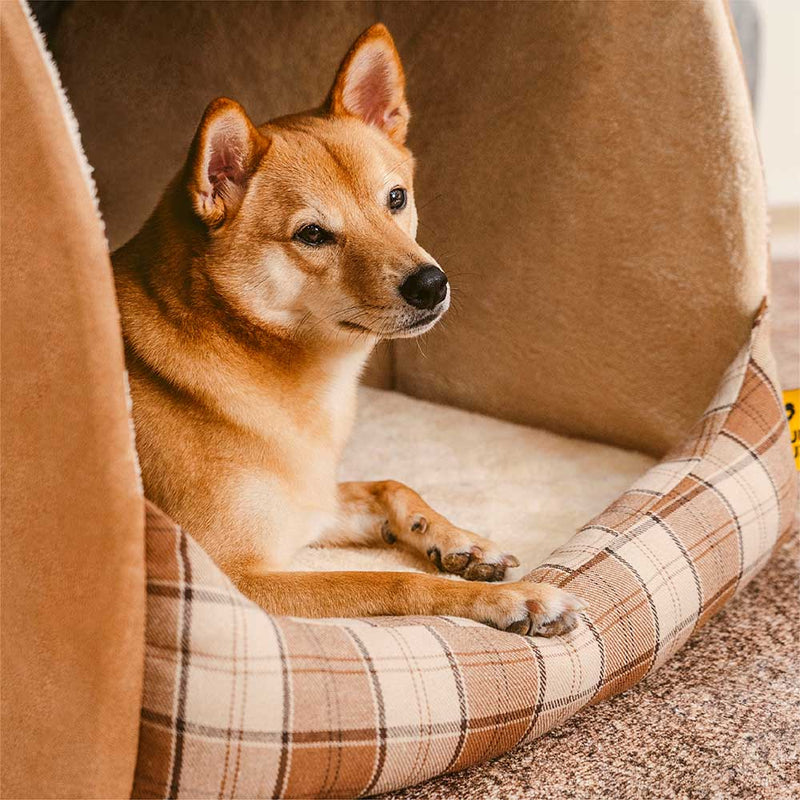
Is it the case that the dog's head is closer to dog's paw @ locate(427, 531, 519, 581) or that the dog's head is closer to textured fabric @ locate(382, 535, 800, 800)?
dog's paw @ locate(427, 531, 519, 581)

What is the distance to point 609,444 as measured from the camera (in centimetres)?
220

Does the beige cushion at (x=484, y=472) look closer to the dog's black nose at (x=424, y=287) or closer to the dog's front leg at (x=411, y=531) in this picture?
the dog's front leg at (x=411, y=531)

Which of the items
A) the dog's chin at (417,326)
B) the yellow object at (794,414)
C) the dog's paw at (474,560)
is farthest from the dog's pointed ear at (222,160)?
the yellow object at (794,414)

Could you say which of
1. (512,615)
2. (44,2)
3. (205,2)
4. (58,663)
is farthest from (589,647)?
(44,2)

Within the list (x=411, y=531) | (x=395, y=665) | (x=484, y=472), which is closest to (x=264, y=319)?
(x=411, y=531)

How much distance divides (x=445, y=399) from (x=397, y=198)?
0.86 m

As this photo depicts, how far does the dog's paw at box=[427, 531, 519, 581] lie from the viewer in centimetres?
165

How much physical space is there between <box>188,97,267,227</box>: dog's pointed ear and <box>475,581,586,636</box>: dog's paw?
0.74 m

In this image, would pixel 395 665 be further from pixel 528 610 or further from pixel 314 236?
pixel 314 236

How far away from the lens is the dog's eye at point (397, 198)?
167 cm

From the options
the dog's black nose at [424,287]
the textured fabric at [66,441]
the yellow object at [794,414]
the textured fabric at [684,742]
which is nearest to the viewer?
the textured fabric at [66,441]

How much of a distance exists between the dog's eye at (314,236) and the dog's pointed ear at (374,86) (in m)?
0.27

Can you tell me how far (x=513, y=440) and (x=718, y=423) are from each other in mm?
579

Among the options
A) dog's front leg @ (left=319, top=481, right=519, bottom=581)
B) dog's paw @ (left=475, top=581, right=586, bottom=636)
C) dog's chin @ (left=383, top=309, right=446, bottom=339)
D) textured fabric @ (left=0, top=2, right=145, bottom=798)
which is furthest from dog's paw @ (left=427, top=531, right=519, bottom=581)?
textured fabric @ (left=0, top=2, right=145, bottom=798)
